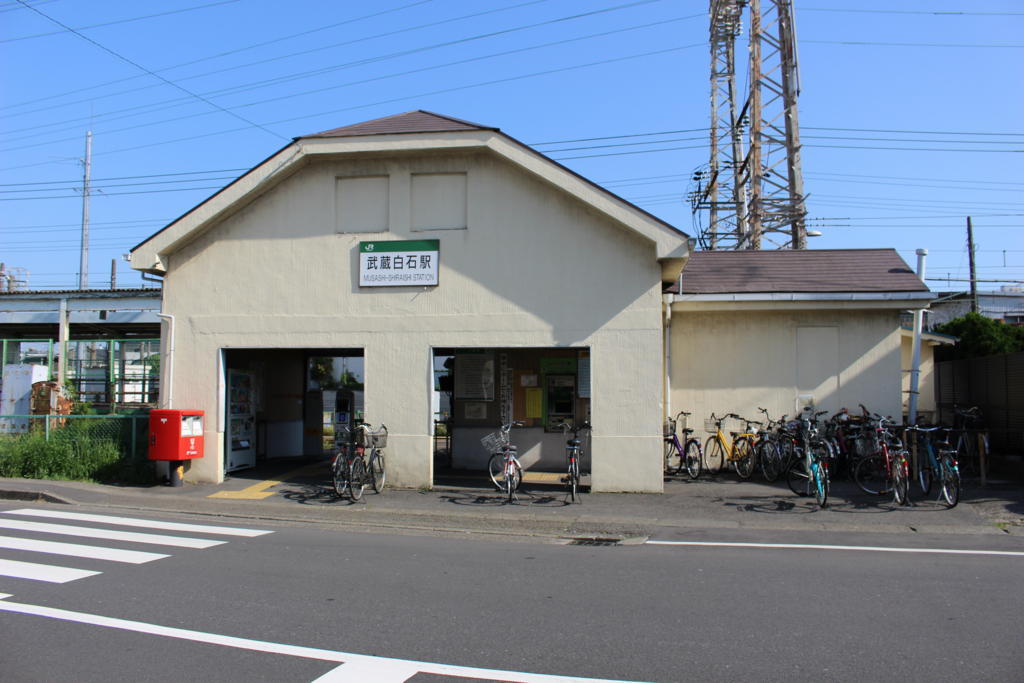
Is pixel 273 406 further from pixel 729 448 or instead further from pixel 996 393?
pixel 996 393

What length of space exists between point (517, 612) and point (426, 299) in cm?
786

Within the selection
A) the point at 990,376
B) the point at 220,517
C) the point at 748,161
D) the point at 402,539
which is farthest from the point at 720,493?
the point at 748,161

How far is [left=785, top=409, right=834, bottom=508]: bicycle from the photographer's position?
11203 millimetres

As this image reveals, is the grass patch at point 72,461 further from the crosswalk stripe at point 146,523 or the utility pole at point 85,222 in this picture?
the utility pole at point 85,222

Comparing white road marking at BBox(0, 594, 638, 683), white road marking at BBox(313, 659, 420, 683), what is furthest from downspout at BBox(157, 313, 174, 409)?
white road marking at BBox(313, 659, 420, 683)

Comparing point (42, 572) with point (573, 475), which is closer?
point (42, 572)

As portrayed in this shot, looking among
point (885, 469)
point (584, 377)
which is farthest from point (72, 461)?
point (885, 469)

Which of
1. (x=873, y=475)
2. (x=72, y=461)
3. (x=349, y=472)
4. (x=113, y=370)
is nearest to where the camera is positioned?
(x=873, y=475)

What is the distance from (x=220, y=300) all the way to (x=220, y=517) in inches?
171

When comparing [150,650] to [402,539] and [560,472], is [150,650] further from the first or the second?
[560,472]

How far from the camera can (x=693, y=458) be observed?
46.9ft

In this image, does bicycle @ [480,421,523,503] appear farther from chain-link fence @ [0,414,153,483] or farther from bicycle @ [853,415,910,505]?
chain-link fence @ [0,414,153,483]

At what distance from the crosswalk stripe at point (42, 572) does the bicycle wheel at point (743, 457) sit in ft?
35.0

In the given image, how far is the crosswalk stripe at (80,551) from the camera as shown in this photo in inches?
320
